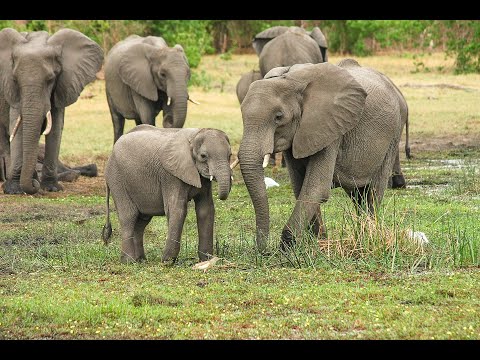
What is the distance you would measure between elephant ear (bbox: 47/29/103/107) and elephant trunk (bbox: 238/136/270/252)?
610 cm

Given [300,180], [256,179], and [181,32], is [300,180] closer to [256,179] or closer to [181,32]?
[256,179]

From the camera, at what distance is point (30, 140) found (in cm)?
1476

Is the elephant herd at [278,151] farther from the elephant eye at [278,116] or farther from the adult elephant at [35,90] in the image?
the adult elephant at [35,90]

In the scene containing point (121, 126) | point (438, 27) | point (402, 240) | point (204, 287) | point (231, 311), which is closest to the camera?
point (231, 311)

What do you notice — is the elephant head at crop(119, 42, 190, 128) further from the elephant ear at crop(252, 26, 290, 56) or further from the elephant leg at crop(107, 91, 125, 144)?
the elephant ear at crop(252, 26, 290, 56)

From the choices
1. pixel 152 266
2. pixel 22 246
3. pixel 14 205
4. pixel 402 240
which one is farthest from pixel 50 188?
pixel 402 240

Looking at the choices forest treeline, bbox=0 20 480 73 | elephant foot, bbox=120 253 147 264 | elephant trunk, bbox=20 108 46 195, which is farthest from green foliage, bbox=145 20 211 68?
elephant foot, bbox=120 253 147 264

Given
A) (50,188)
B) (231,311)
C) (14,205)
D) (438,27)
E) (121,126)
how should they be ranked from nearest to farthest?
(231,311) → (14,205) → (50,188) → (121,126) → (438,27)

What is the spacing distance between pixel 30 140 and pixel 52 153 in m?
0.81

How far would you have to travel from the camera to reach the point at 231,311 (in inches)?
323

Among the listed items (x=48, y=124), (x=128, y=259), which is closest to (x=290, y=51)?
(x=48, y=124)

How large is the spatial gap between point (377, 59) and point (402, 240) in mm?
31221

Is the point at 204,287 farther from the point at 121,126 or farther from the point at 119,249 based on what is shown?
the point at 121,126

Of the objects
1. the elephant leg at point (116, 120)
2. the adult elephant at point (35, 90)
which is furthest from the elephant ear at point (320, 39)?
the adult elephant at point (35, 90)
